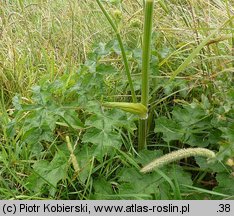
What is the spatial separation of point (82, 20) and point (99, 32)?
34cm

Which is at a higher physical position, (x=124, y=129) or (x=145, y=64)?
(x=145, y=64)

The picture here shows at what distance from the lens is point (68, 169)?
161 cm

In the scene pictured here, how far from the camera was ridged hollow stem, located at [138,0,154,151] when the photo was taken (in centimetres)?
138

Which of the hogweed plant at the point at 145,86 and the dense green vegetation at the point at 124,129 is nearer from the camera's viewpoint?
the hogweed plant at the point at 145,86

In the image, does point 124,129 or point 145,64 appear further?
point 124,129

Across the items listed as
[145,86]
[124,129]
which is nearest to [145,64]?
[145,86]

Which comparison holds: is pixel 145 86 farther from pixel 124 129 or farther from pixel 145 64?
pixel 124 129

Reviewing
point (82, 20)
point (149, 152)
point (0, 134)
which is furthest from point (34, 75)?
point (149, 152)

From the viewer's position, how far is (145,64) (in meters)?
1.46

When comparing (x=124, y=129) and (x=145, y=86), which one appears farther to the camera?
(x=124, y=129)

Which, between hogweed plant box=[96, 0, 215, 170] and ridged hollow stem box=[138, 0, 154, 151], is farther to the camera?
ridged hollow stem box=[138, 0, 154, 151]

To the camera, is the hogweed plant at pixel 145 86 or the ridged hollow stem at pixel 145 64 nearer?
the hogweed plant at pixel 145 86

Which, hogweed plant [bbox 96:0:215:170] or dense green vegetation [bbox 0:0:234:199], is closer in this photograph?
hogweed plant [bbox 96:0:215:170]

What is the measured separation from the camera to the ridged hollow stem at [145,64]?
1.38 m
